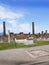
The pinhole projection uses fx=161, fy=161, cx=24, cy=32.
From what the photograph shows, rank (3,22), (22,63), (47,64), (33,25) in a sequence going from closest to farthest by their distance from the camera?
1. (47,64)
2. (22,63)
3. (3,22)
4. (33,25)

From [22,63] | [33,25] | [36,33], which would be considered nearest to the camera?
[22,63]

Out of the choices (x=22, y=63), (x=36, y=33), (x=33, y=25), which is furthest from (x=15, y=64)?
(x=36, y=33)

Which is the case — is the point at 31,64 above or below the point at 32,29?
below

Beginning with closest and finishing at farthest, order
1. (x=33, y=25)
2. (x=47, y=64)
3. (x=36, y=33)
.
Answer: (x=47, y=64) < (x=33, y=25) < (x=36, y=33)

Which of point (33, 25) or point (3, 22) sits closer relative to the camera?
point (3, 22)

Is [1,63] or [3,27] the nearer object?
[1,63]

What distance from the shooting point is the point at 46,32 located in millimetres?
60156

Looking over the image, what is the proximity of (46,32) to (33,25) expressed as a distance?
6538mm

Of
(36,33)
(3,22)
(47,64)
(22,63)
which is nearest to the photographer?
(47,64)

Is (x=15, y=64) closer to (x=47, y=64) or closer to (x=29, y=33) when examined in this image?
(x=47, y=64)

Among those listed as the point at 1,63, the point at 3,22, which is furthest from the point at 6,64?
the point at 3,22

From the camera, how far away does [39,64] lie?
13.6m

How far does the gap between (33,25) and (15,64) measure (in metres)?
50.2

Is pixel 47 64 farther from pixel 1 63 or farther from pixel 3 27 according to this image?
pixel 3 27
